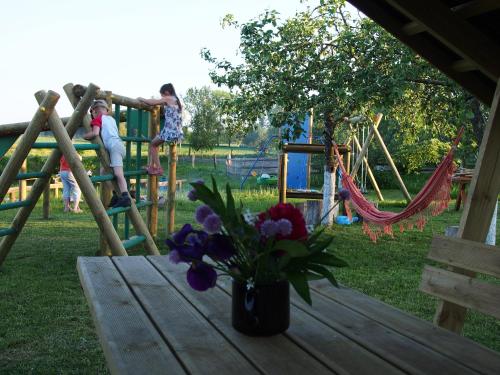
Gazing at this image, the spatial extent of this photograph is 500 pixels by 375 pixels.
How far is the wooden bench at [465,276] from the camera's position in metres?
2.02

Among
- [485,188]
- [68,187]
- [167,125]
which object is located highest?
[167,125]

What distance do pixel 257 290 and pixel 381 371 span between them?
36cm

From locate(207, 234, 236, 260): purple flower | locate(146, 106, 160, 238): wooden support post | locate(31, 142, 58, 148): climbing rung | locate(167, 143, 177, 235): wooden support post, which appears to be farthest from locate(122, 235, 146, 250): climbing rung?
locate(207, 234, 236, 260): purple flower

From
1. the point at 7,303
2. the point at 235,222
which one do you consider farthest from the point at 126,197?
the point at 235,222

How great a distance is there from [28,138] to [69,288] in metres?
1.18

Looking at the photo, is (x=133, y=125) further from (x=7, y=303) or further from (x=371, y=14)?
(x=371, y=14)

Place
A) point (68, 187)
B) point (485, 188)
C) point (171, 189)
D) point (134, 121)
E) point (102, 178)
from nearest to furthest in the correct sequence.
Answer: point (485, 188) < point (102, 178) < point (134, 121) < point (171, 189) < point (68, 187)

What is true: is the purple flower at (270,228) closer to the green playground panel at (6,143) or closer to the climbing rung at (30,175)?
the climbing rung at (30,175)

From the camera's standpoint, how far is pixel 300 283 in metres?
1.37

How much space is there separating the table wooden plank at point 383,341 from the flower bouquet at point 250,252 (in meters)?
0.22

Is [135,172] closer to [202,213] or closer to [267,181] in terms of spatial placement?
[202,213]

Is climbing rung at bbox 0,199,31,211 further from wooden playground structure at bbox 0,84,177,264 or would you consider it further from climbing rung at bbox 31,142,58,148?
climbing rung at bbox 31,142,58,148

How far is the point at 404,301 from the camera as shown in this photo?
13.0ft

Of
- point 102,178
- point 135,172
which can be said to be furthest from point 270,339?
point 135,172
